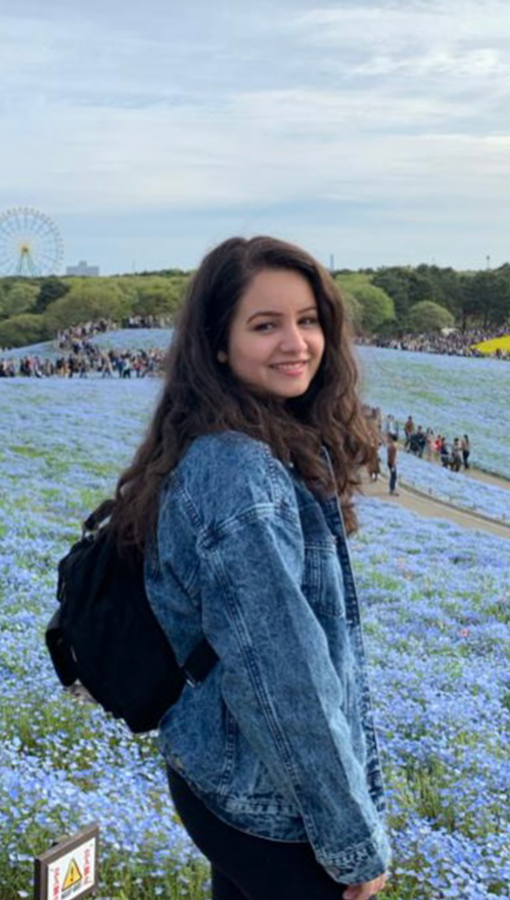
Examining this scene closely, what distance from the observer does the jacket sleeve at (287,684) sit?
5.55 feet

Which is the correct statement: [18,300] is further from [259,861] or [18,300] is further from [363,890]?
[363,890]

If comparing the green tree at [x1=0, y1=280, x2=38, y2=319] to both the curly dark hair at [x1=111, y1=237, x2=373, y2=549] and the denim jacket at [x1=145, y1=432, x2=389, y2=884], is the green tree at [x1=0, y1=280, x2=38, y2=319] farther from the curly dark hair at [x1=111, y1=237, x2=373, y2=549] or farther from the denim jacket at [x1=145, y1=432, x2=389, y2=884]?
the denim jacket at [x1=145, y1=432, x2=389, y2=884]

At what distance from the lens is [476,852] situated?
136 inches

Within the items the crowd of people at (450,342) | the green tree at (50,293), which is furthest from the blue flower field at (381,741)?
the green tree at (50,293)

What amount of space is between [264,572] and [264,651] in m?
0.14

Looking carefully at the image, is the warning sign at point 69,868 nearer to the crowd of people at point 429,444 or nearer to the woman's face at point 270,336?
the woman's face at point 270,336

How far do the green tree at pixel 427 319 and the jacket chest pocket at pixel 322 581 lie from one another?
5228 centimetres

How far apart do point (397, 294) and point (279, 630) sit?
57.1 metres

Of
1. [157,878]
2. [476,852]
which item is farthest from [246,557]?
[476,852]

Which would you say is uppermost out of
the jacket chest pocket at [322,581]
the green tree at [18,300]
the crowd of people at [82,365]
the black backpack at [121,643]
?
the green tree at [18,300]

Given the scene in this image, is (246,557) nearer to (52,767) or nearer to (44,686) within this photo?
(52,767)

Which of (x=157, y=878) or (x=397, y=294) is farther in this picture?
(x=397, y=294)

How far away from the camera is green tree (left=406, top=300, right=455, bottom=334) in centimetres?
5388

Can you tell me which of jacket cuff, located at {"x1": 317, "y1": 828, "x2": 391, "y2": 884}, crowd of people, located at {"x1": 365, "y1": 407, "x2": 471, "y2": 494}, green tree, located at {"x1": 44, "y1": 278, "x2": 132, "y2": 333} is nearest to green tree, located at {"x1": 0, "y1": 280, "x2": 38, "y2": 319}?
green tree, located at {"x1": 44, "y1": 278, "x2": 132, "y2": 333}
